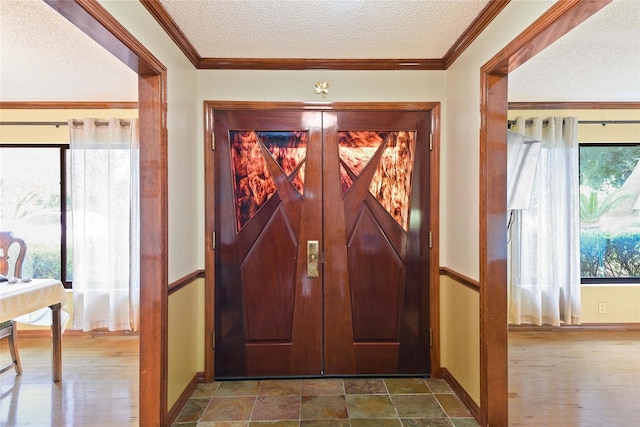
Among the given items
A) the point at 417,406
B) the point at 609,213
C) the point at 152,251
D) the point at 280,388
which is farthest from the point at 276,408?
the point at 609,213

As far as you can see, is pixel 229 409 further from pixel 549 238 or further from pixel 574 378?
pixel 549 238

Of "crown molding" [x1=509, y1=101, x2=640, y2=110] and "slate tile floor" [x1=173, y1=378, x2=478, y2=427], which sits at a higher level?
"crown molding" [x1=509, y1=101, x2=640, y2=110]

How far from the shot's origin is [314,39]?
7.61ft

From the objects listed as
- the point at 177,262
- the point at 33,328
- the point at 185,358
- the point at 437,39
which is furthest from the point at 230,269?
the point at 33,328

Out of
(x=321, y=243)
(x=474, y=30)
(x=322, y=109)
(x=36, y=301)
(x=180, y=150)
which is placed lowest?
(x=36, y=301)

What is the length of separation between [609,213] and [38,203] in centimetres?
610

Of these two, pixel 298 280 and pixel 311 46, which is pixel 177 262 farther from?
pixel 311 46

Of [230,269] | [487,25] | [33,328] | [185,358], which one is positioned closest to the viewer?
[487,25]

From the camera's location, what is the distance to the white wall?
1.95 m

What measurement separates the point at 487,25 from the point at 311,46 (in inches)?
43.1

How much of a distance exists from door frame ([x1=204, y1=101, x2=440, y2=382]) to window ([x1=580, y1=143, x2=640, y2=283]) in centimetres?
227

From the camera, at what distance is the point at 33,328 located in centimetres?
365

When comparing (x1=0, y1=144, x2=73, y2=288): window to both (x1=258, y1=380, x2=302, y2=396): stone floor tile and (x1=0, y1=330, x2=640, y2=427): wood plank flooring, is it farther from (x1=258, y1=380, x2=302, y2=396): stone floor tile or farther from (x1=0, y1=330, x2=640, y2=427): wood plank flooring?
(x1=258, y1=380, x2=302, y2=396): stone floor tile

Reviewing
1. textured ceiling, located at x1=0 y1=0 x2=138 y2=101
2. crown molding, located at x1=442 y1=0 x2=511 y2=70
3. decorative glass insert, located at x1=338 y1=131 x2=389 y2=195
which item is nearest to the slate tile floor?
decorative glass insert, located at x1=338 y1=131 x2=389 y2=195
